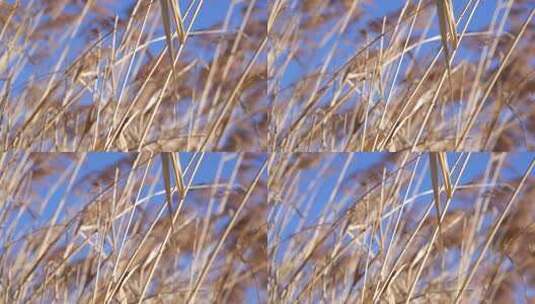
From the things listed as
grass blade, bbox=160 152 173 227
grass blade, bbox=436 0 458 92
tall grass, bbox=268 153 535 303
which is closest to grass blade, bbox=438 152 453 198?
tall grass, bbox=268 153 535 303

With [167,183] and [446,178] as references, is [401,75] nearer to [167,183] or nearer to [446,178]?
[446,178]

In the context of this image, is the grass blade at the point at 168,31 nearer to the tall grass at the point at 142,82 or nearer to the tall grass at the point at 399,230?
the tall grass at the point at 142,82

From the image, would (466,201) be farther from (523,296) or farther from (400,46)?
(400,46)

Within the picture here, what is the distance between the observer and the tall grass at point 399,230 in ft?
7.43

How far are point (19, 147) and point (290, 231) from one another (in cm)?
72

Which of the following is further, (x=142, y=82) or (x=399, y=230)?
(x=142, y=82)

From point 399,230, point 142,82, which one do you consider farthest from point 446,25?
point 142,82

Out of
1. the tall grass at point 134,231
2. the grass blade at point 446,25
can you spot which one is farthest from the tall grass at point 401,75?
the tall grass at point 134,231

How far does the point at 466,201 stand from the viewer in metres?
2.29

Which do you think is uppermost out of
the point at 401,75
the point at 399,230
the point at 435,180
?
the point at 401,75

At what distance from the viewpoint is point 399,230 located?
2.30 m

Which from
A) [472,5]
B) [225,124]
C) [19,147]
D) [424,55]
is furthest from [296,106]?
[19,147]

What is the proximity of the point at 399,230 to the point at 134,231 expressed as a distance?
64cm

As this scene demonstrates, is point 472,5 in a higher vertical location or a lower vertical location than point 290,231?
higher
